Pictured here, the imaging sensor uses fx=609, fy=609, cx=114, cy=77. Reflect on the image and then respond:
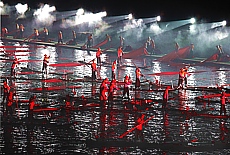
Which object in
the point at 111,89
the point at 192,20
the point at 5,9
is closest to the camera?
the point at 111,89

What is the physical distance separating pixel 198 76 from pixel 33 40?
42.5m

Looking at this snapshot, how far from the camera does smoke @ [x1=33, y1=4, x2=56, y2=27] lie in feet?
373

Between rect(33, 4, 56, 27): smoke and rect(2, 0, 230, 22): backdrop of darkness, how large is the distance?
2.82m

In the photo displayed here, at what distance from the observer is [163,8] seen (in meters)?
92.4

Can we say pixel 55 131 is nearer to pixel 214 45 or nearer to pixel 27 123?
pixel 27 123

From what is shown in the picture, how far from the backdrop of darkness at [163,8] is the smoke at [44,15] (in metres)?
2.82

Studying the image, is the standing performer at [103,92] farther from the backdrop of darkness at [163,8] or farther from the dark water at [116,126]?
the backdrop of darkness at [163,8]

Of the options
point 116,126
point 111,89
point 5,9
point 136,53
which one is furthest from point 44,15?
point 116,126

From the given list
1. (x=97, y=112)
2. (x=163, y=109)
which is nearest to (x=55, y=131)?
(x=97, y=112)

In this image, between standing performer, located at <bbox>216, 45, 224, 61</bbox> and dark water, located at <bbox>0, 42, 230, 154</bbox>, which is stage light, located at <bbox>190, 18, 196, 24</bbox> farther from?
dark water, located at <bbox>0, 42, 230, 154</bbox>

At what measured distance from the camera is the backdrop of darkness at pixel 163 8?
85.4 metres

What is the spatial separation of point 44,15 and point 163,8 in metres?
30.5

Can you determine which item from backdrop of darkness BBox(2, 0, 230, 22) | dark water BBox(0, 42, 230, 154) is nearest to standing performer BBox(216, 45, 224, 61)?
backdrop of darkness BBox(2, 0, 230, 22)

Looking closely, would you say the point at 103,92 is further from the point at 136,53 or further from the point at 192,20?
the point at 192,20
